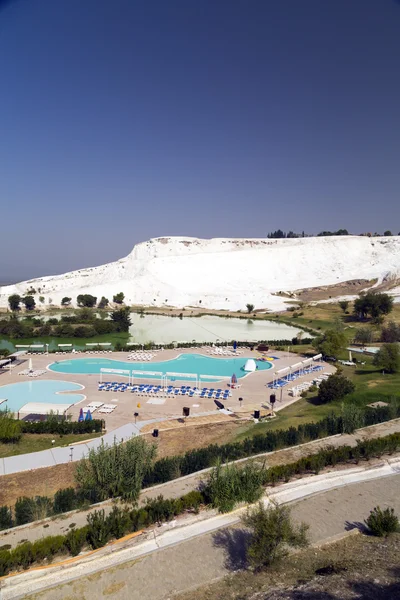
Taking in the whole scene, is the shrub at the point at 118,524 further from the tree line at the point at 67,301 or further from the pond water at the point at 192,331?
the tree line at the point at 67,301

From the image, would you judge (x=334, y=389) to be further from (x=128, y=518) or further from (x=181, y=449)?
(x=128, y=518)

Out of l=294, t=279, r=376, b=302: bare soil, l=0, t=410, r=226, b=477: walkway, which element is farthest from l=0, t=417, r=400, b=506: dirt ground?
l=294, t=279, r=376, b=302: bare soil

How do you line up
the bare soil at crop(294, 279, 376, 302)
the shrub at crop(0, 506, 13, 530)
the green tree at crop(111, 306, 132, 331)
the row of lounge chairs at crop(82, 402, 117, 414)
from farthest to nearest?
the bare soil at crop(294, 279, 376, 302) → the green tree at crop(111, 306, 132, 331) → the row of lounge chairs at crop(82, 402, 117, 414) → the shrub at crop(0, 506, 13, 530)

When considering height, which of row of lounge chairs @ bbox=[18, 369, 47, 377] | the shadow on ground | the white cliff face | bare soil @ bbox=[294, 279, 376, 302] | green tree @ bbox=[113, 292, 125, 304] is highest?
the white cliff face

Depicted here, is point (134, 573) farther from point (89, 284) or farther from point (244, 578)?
point (89, 284)

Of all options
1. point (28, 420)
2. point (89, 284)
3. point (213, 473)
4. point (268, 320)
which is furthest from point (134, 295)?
point (213, 473)

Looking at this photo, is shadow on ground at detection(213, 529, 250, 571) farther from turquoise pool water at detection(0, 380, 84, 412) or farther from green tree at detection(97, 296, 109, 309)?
green tree at detection(97, 296, 109, 309)
